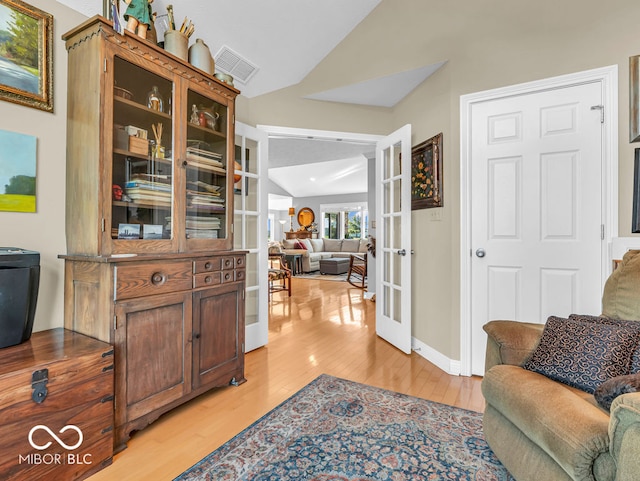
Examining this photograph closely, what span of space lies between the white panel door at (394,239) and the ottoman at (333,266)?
5011mm

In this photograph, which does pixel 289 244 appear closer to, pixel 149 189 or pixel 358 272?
pixel 358 272

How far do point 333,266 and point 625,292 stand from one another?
712cm

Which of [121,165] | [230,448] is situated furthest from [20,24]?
[230,448]

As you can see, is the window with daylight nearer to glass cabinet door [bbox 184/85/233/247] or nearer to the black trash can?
glass cabinet door [bbox 184/85/233/247]

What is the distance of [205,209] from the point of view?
7.18 ft

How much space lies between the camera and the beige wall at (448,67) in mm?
2064

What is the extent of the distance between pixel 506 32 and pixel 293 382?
2869mm

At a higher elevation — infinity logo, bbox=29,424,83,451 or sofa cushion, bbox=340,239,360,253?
sofa cushion, bbox=340,239,360,253

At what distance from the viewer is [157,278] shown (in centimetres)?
174

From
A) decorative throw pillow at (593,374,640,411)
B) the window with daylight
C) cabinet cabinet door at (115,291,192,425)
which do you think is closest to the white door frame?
decorative throw pillow at (593,374,640,411)

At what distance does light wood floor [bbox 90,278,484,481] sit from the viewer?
5.14 feet

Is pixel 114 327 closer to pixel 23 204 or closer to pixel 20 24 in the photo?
pixel 23 204

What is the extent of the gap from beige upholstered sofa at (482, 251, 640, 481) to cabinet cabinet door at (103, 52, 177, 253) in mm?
1776

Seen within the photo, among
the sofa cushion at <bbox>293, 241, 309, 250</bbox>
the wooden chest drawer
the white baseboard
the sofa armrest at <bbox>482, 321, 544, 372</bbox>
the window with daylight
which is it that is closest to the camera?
the wooden chest drawer
